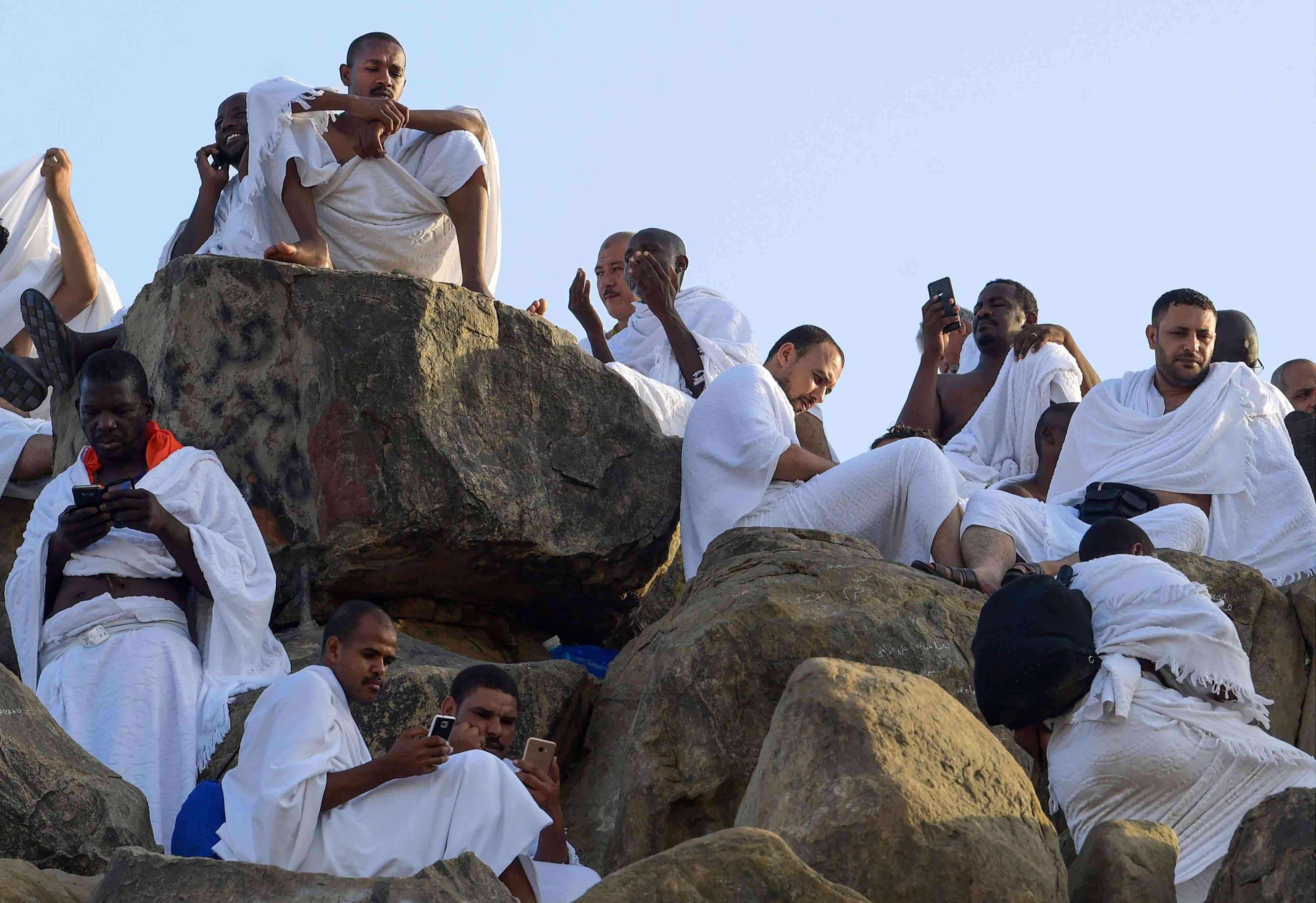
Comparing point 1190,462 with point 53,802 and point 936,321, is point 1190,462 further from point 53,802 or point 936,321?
point 53,802

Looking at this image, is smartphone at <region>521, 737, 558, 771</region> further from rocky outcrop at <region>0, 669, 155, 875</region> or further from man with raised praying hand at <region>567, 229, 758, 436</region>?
man with raised praying hand at <region>567, 229, 758, 436</region>

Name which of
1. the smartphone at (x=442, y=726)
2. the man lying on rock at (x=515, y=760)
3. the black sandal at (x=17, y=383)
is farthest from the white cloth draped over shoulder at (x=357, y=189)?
the smartphone at (x=442, y=726)

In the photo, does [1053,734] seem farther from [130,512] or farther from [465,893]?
[130,512]

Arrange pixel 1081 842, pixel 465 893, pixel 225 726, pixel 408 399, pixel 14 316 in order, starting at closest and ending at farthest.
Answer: pixel 465 893 → pixel 1081 842 → pixel 225 726 → pixel 408 399 → pixel 14 316

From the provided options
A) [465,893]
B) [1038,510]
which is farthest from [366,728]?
[1038,510]

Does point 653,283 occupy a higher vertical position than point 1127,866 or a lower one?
higher

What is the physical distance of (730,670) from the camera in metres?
6.78

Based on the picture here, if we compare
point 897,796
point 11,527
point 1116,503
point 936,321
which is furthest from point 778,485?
point 11,527

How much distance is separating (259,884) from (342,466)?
3.84 meters

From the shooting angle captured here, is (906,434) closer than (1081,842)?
No

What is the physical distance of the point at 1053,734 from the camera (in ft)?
19.3

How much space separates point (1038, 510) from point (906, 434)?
2008 millimetres

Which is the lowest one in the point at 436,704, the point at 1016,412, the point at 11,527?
the point at 11,527

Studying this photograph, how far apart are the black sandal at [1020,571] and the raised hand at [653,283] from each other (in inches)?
126
